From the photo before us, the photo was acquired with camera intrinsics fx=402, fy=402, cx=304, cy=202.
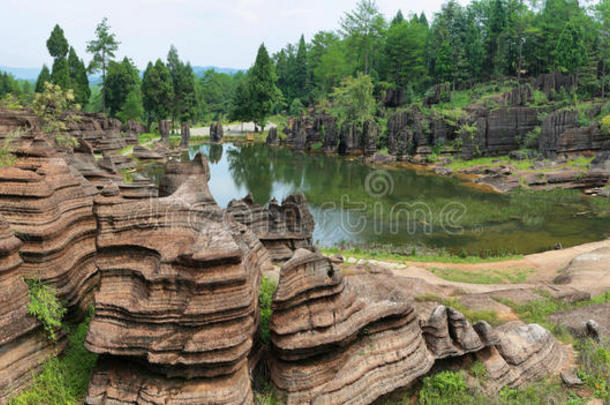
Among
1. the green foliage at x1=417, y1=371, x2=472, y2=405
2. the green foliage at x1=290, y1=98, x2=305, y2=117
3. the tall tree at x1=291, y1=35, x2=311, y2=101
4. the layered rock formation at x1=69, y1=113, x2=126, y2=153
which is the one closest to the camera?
the green foliage at x1=417, y1=371, x2=472, y2=405

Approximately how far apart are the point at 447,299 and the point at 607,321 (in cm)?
374

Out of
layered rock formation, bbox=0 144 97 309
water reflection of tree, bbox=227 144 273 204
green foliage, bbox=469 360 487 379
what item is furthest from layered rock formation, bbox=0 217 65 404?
water reflection of tree, bbox=227 144 273 204

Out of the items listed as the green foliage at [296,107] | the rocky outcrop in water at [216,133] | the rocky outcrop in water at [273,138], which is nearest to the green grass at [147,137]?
the rocky outcrop in water at [216,133]

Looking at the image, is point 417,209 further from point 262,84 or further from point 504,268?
point 262,84

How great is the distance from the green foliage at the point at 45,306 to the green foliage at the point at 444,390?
618cm

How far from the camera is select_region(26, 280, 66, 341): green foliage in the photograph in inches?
253

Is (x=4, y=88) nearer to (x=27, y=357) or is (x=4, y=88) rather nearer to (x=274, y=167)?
(x=274, y=167)

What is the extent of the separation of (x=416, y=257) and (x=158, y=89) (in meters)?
54.1

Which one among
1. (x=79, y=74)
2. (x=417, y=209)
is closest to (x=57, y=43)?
(x=79, y=74)

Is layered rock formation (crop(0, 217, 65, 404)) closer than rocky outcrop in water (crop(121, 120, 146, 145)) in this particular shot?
Yes

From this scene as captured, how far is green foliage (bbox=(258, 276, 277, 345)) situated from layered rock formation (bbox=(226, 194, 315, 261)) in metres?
5.88

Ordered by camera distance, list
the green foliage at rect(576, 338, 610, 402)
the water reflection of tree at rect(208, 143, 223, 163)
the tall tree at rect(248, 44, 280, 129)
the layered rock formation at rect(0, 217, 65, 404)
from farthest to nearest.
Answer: the tall tree at rect(248, 44, 280, 129) < the water reflection of tree at rect(208, 143, 223, 163) < the green foliage at rect(576, 338, 610, 402) < the layered rock formation at rect(0, 217, 65, 404)

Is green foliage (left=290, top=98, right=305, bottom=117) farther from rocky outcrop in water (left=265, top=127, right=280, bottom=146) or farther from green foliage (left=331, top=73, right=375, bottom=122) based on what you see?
green foliage (left=331, top=73, right=375, bottom=122)

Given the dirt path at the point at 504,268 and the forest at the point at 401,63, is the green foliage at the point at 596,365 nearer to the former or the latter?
the dirt path at the point at 504,268
